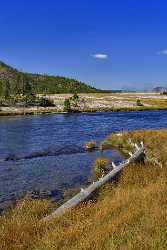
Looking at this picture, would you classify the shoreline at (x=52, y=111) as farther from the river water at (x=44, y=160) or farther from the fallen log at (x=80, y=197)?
the fallen log at (x=80, y=197)

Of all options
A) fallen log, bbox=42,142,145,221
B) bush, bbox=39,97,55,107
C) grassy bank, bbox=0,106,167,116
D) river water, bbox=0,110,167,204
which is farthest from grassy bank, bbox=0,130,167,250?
bush, bbox=39,97,55,107

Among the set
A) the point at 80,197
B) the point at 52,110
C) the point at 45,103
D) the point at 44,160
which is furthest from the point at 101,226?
the point at 45,103

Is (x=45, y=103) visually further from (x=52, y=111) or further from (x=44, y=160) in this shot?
(x=44, y=160)

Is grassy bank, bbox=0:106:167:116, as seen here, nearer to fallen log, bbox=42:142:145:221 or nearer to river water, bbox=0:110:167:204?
river water, bbox=0:110:167:204

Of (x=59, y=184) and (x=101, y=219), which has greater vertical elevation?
(x=101, y=219)

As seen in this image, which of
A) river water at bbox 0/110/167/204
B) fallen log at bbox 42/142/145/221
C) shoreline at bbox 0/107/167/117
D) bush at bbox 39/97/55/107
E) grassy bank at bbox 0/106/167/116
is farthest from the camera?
bush at bbox 39/97/55/107

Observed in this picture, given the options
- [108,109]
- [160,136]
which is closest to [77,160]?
[160,136]

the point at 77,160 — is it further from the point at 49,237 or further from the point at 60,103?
the point at 60,103

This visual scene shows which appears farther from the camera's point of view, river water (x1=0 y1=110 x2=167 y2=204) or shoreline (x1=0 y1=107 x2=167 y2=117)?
shoreline (x1=0 y1=107 x2=167 y2=117)

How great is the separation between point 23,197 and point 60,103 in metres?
107

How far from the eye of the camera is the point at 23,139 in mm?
53531

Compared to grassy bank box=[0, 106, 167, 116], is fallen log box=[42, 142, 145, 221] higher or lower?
higher

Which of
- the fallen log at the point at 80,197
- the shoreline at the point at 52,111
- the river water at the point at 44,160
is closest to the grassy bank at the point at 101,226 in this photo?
the fallen log at the point at 80,197

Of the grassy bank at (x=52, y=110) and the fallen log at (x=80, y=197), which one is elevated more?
the fallen log at (x=80, y=197)
